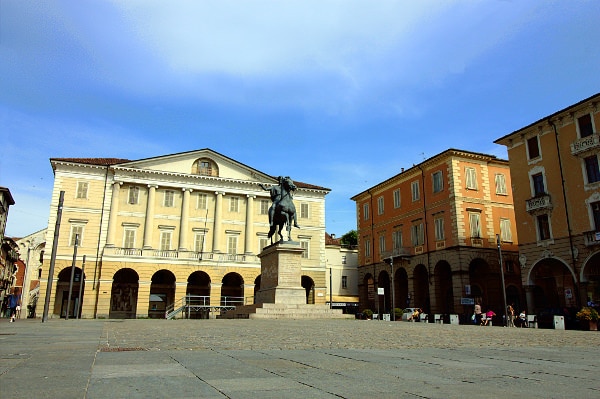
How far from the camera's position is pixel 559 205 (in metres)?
28.2

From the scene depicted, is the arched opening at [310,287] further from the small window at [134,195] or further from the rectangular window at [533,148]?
the rectangular window at [533,148]

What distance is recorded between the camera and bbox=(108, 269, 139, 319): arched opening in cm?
4166

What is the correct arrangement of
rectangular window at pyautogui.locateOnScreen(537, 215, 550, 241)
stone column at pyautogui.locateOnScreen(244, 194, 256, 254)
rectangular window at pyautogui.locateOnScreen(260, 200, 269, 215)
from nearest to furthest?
rectangular window at pyautogui.locateOnScreen(537, 215, 550, 241) < stone column at pyautogui.locateOnScreen(244, 194, 256, 254) < rectangular window at pyautogui.locateOnScreen(260, 200, 269, 215)

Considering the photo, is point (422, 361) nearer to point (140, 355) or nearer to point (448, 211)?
point (140, 355)

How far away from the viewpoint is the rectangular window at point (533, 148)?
1196 inches

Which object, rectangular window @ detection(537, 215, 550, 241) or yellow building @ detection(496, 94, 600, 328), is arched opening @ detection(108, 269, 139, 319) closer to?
yellow building @ detection(496, 94, 600, 328)

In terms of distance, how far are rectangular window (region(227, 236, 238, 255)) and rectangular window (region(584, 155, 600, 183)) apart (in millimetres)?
30077

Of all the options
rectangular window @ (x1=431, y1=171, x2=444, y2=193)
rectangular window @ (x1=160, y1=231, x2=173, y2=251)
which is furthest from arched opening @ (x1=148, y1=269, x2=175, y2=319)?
rectangular window @ (x1=431, y1=171, x2=444, y2=193)

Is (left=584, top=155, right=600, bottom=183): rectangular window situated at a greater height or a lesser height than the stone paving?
greater

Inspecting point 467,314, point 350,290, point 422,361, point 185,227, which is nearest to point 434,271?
point 467,314

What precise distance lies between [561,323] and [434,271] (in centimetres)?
1455

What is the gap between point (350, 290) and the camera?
5459cm

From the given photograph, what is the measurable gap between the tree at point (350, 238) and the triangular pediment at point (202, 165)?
89.6 ft

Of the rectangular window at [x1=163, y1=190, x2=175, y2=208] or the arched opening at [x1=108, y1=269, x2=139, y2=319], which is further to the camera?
the rectangular window at [x1=163, y1=190, x2=175, y2=208]
